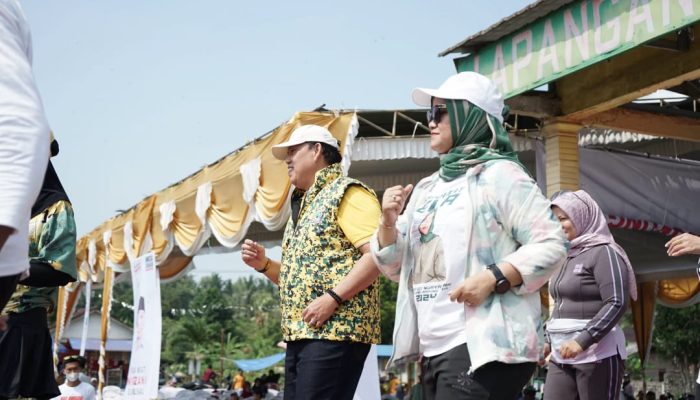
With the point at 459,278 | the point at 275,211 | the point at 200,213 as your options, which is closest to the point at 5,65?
the point at 459,278

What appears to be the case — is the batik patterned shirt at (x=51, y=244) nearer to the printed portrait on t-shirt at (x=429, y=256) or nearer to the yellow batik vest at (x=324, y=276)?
the yellow batik vest at (x=324, y=276)

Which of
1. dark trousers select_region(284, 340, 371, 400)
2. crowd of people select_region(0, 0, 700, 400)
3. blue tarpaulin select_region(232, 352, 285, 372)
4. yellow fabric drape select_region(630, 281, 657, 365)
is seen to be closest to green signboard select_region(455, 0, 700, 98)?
crowd of people select_region(0, 0, 700, 400)

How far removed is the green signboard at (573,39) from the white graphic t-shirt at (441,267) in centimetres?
341

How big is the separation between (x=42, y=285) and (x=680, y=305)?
1444cm

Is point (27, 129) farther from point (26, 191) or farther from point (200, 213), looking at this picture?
point (200, 213)

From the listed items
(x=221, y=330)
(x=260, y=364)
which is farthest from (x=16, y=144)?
(x=221, y=330)

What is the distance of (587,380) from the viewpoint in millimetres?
4180

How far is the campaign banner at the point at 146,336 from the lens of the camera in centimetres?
948

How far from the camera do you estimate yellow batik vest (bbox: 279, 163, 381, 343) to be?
3.53m

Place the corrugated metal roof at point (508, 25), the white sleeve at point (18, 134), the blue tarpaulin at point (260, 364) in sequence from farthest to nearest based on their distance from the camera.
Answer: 1. the blue tarpaulin at point (260, 364)
2. the corrugated metal roof at point (508, 25)
3. the white sleeve at point (18, 134)

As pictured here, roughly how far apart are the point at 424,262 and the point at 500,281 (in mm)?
308

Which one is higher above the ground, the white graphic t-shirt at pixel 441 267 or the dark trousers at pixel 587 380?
the white graphic t-shirt at pixel 441 267

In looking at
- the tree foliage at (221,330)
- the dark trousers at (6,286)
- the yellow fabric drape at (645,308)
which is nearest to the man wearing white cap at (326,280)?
the dark trousers at (6,286)

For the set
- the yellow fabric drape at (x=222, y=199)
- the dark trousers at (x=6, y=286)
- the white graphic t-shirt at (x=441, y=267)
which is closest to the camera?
the dark trousers at (x=6, y=286)
